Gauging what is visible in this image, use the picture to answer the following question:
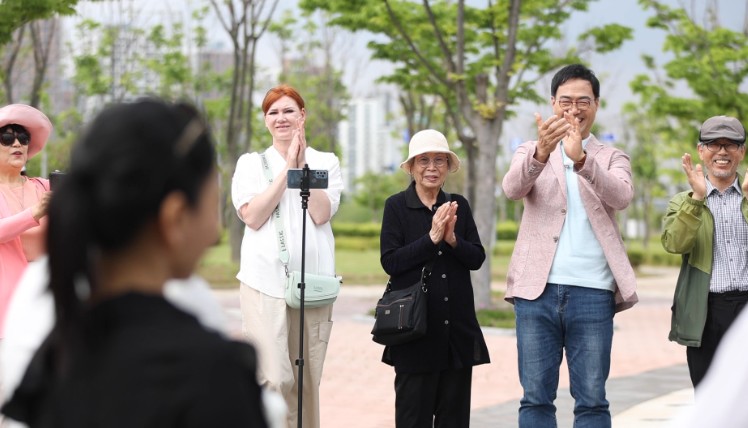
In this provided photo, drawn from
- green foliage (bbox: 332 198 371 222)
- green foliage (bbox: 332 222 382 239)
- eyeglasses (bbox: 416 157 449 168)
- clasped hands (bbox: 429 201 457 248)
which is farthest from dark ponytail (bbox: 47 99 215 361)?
green foliage (bbox: 332 198 371 222)

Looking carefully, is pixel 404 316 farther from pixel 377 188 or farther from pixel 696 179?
pixel 377 188

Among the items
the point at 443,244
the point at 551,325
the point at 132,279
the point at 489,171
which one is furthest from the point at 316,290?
the point at 489,171

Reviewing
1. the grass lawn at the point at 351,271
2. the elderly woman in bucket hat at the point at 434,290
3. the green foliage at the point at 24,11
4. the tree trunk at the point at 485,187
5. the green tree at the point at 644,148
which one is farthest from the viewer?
the green tree at the point at 644,148

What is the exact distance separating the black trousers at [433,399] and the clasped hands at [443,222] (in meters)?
0.67

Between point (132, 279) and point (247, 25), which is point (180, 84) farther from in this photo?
point (132, 279)

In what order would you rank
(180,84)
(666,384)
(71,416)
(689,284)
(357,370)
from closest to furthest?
(71,416) < (689,284) < (666,384) < (357,370) < (180,84)

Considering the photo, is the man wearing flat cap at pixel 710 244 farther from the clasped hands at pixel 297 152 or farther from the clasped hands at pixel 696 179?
the clasped hands at pixel 297 152

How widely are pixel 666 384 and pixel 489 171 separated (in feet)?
21.0

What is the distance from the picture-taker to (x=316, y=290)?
559cm

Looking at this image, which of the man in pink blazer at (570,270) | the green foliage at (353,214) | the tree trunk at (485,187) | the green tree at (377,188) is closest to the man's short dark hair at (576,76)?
the man in pink blazer at (570,270)

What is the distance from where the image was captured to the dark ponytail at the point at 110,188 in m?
1.62

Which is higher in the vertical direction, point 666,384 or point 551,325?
point 551,325

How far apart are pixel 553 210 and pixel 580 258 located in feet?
0.86

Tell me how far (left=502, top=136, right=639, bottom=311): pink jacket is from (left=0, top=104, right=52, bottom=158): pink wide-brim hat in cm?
218
